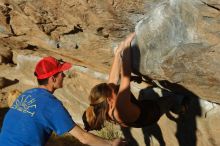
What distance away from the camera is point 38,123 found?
4660mm

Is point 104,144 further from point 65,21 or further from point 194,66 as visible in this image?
point 65,21

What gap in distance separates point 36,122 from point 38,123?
0.8 inches

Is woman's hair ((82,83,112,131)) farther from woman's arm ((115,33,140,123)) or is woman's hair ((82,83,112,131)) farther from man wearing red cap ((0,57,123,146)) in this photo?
man wearing red cap ((0,57,123,146))

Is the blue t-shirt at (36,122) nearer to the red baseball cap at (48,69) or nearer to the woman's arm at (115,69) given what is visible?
the red baseball cap at (48,69)

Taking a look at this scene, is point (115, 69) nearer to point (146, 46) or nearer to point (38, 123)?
point (146, 46)

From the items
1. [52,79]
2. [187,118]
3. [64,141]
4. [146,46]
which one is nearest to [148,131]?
[187,118]

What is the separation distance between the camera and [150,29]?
5.16 metres

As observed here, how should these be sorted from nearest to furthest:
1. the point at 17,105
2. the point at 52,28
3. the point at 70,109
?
the point at 17,105 → the point at 52,28 → the point at 70,109

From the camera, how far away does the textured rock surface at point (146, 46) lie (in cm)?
488

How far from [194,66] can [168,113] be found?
5.29 feet

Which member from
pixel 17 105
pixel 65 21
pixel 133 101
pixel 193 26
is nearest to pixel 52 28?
pixel 65 21

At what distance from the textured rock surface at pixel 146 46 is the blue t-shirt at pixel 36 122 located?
120cm

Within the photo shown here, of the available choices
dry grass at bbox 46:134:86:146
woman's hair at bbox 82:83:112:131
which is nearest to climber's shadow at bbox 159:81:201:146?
woman's hair at bbox 82:83:112:131

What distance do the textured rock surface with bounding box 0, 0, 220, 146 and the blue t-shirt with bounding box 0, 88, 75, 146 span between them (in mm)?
1201
